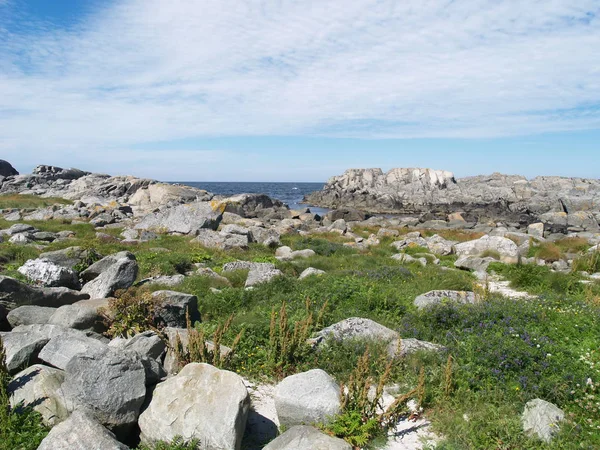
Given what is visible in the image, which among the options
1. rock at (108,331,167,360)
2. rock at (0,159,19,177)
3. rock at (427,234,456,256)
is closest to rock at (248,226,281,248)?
rock at (427,234,456,256)

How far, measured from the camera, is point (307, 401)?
6.13 meters

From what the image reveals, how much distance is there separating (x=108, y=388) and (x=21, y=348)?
81.3 inches

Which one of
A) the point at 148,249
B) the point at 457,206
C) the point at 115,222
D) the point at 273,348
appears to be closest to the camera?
the point at 273,348

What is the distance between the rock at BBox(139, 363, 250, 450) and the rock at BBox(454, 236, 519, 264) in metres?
17.0

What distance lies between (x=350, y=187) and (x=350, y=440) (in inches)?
3746

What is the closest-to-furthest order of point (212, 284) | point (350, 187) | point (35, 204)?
point (212, 284) < point (35, 204) < point (350, 187)

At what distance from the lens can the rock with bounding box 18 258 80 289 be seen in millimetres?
11438

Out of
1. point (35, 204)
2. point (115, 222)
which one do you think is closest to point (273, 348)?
point (115, 222)

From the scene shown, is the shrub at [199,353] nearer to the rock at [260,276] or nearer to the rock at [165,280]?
the rock at [260,276]

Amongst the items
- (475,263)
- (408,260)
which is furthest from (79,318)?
(475,263)

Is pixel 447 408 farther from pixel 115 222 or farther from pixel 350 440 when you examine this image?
pixel 115 222

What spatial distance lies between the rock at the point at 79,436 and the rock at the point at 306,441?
179cm

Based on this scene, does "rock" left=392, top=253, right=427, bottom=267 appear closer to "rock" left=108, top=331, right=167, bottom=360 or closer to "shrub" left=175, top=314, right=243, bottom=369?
"shrub" left=175, top=314, right=243, bottom=369

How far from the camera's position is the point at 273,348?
25.8ft
